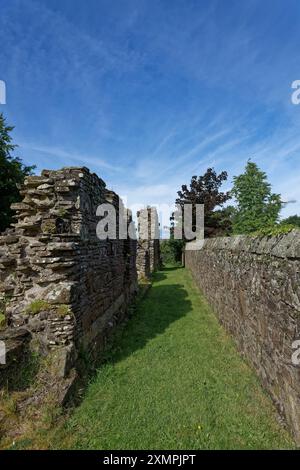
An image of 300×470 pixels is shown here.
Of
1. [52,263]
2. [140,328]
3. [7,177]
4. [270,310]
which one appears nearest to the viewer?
[270,310]

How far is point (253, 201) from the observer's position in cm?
2156

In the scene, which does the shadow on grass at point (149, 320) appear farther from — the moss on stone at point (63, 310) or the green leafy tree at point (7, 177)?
the green leafy tree at point (7, 177)

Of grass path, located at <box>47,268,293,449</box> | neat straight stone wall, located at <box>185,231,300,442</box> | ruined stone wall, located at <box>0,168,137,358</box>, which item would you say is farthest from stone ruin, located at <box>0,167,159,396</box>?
neat straight stone wall, located at <box>185,231,300,442</box>

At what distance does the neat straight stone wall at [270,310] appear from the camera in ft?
11.1

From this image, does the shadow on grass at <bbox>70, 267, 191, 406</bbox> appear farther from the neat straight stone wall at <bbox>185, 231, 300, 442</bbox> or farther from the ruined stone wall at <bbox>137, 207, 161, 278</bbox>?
the ruined stone wall at <bbox>137, 207, 161, 278</bbox>

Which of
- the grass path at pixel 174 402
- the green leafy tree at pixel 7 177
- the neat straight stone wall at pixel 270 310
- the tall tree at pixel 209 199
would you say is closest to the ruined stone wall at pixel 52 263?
the grass path at pixel 174 402

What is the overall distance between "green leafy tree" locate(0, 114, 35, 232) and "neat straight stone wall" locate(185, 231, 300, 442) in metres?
15.5

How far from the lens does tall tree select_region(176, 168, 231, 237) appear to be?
25609mm

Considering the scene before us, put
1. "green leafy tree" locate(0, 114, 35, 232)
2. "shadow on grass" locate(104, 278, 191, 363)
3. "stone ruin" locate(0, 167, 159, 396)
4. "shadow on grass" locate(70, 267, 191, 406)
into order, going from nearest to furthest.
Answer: "stone ruin" locate(0, 167, 159, 396), "shadow on grass" locate(70, 267, 191, 406), "shadow on grass" locate(104, 278, 191, 363), "green leafy tree" locate(0, 114, 35, 232)

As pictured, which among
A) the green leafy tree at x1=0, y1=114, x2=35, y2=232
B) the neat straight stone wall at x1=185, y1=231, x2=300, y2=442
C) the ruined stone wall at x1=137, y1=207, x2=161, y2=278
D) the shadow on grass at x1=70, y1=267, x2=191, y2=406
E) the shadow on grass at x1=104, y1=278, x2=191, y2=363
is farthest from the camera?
the ruined stone wall at x1=137, y1=207, x2=161, y2=278

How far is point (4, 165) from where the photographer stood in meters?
19.0

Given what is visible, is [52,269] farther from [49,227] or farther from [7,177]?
[7,177]

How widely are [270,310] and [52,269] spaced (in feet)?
12.0

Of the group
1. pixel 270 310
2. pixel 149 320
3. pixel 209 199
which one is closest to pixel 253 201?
pixel 209 199
